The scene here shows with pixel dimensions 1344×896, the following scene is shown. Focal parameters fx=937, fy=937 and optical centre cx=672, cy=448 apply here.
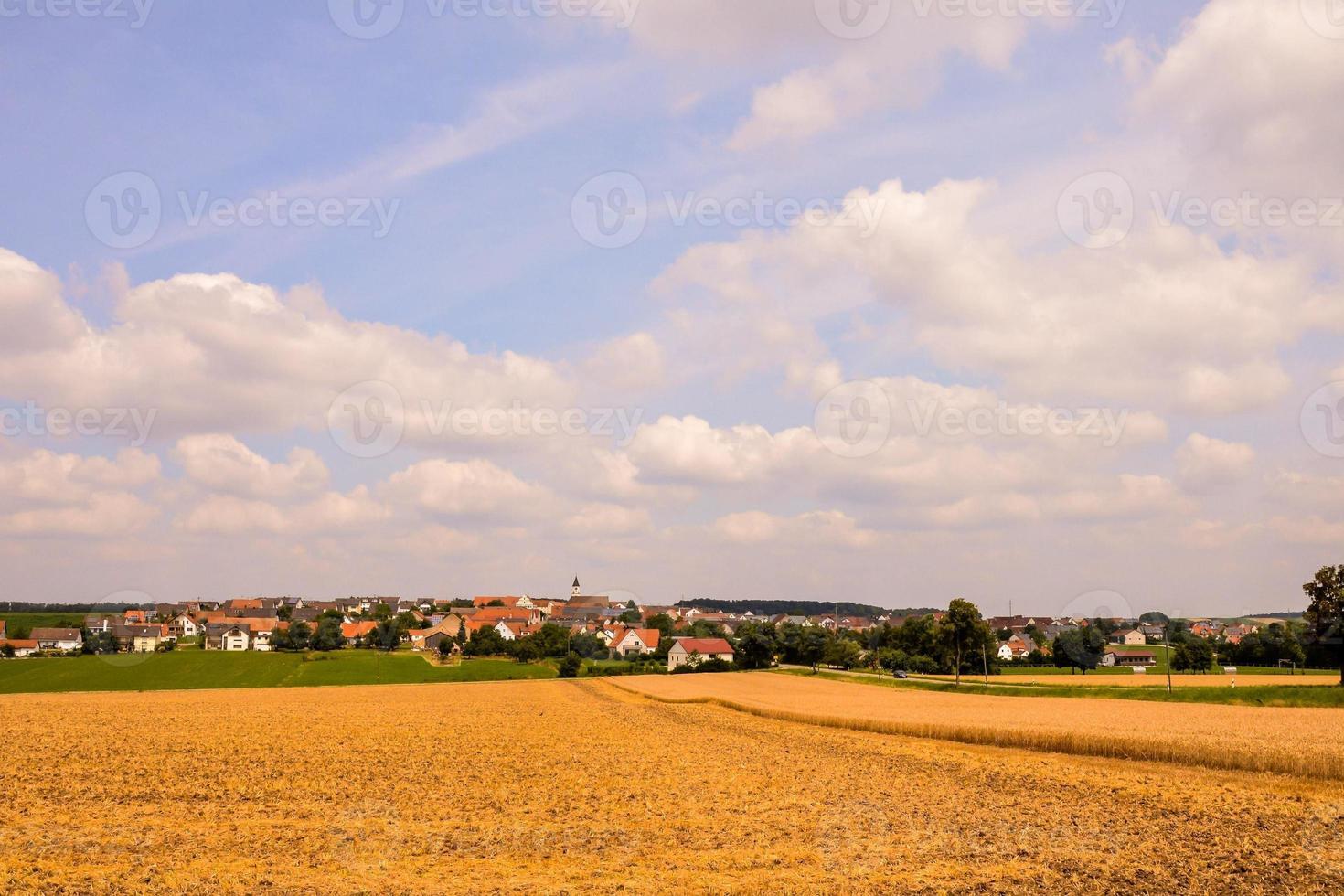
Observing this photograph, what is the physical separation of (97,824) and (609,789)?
12354 millimetres

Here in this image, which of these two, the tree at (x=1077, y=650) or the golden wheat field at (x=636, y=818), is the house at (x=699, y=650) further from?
the golden wheat field at (x=636, y=818)

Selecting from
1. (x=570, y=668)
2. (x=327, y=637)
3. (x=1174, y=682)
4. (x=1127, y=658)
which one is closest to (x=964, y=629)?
(x=1174, y=682)

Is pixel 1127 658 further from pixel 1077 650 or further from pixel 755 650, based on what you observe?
pixel 755 650

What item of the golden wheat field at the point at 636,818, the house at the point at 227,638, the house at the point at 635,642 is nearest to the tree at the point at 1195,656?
the house at the point at 635,642

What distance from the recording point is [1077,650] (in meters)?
147

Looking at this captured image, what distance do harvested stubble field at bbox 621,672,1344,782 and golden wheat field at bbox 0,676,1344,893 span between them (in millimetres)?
1671

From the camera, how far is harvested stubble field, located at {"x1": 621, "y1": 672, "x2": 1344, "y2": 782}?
3078 cm

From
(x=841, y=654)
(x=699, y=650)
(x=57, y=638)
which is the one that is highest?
(x=841, y=654)

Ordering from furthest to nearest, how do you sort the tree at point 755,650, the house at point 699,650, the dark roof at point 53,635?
1. the dark roof at point 53,635
2. the house at point 699,650
3. the tree at point 755,650

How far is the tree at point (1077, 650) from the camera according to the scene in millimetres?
146625

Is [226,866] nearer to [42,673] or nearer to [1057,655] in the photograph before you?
[42,673]

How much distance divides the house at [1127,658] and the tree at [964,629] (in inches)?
3214

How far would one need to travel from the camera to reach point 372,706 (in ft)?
204

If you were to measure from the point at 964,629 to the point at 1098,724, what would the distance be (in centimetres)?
6023
